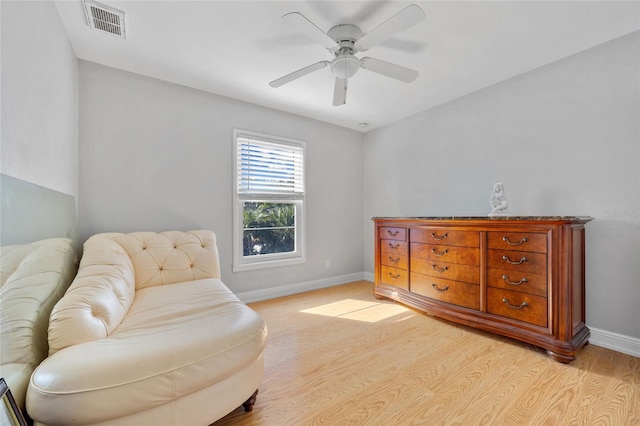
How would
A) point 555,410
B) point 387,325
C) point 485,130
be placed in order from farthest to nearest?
Answer: 1. point 485,130
2. point 387,325
3. point 555,410

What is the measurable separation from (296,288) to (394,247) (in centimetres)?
137

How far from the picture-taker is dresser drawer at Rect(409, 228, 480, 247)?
7.41ft

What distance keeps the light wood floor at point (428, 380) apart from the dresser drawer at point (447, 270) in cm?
45

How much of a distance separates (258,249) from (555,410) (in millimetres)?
2784

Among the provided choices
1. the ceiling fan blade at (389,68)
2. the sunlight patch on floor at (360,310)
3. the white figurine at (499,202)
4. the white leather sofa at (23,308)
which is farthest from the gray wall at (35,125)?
the white figurine at (499,202)

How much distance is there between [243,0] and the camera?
5.28ft

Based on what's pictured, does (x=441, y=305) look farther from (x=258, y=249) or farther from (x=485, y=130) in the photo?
(x=258, y=249)

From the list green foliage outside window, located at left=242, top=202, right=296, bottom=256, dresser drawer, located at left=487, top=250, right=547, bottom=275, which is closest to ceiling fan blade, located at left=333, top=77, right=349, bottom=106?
green foliage outside window, located at left=242, top=202, right=296, bottom=256

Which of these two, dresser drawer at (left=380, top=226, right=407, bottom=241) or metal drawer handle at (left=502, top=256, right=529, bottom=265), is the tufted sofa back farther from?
metal drawer handle at (left=502, top=256, right=529, bottom=265)

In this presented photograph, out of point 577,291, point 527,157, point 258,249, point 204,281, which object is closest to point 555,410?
point 577,291

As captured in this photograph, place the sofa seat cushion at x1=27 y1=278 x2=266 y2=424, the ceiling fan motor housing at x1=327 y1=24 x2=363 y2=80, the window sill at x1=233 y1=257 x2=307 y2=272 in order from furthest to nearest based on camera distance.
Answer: the window sill at x1=233 y1=257 x2=307 y2=272
the ceiling fan motor housing at x1=327 y1=24 x2=363 y2=80
the sofa seat cushion at x1=27 y1=278 x2=266 y2=424

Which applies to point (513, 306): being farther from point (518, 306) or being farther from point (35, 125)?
point (35, 125)

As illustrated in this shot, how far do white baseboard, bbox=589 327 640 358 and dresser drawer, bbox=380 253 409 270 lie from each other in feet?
4.90

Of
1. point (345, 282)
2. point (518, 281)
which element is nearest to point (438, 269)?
point (518, 281)
